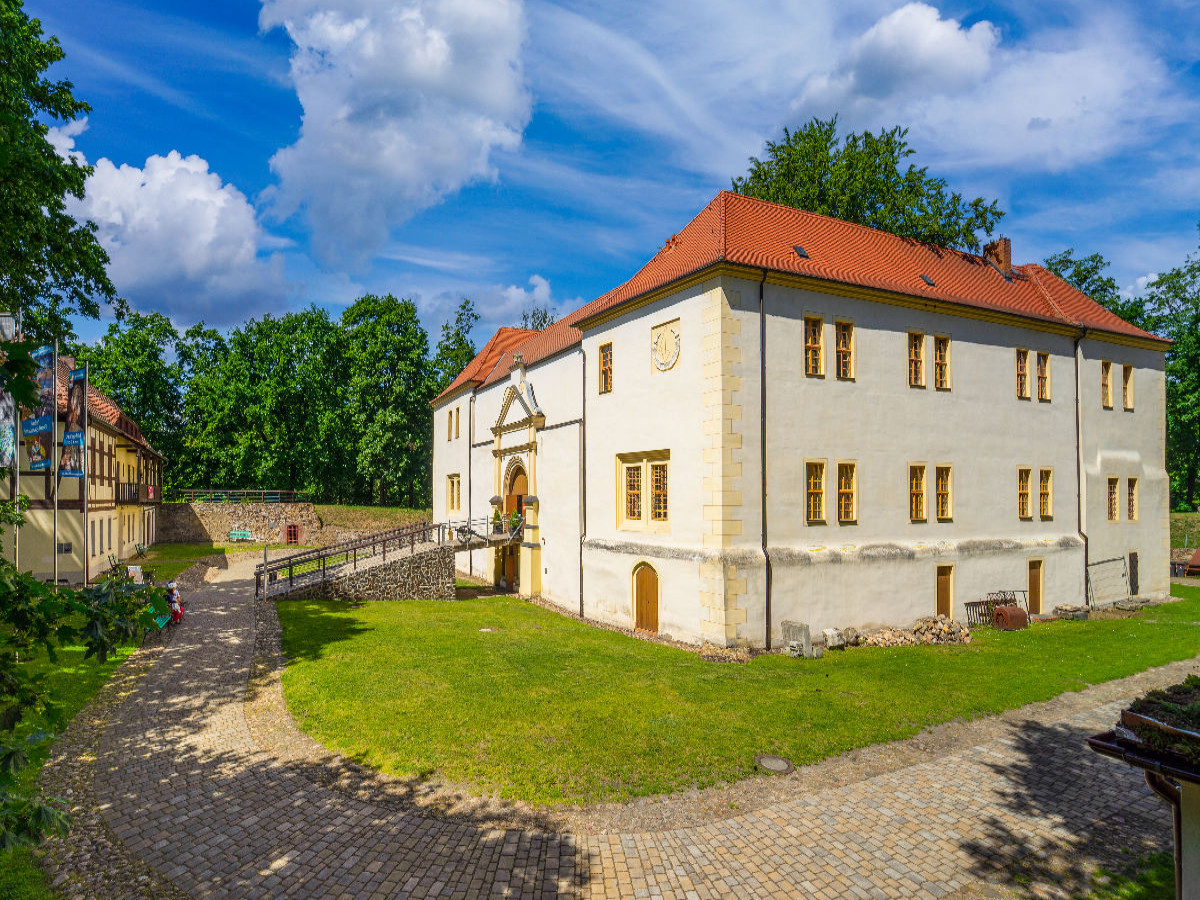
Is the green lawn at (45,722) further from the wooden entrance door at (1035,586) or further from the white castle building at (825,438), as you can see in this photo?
the wooden entrance door at (1035,586)

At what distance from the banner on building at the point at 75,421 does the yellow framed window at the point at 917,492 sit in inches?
1013

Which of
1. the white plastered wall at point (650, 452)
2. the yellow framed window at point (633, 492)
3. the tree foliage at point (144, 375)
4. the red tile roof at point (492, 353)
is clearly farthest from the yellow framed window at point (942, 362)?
the tree foliage at point (144, 375)

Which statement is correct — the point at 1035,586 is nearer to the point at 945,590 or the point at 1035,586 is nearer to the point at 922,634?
the point at 945,590

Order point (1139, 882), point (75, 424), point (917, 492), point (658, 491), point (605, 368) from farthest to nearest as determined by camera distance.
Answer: point (605, 368)
point (917, 492)
point (658, 491)
point (75, 424)
point (1139, 882)

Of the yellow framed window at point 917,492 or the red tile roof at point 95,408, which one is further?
the red tile roof at point 95,408

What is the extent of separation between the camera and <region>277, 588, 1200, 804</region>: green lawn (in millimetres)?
10117

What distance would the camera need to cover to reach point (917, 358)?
2114cm

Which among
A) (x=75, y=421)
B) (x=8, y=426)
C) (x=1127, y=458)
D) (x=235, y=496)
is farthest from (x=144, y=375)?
(x=1127, y=458)

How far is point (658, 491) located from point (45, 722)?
16482mm

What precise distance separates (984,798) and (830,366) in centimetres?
1246

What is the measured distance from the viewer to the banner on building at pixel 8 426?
36.9 ft

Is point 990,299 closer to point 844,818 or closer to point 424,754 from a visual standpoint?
point 844,818

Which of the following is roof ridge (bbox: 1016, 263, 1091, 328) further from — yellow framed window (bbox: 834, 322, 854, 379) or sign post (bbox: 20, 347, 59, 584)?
sign post (bbox: 20, 347, 59, 584)

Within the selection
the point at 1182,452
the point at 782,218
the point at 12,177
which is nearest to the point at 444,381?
the point at 782,218
